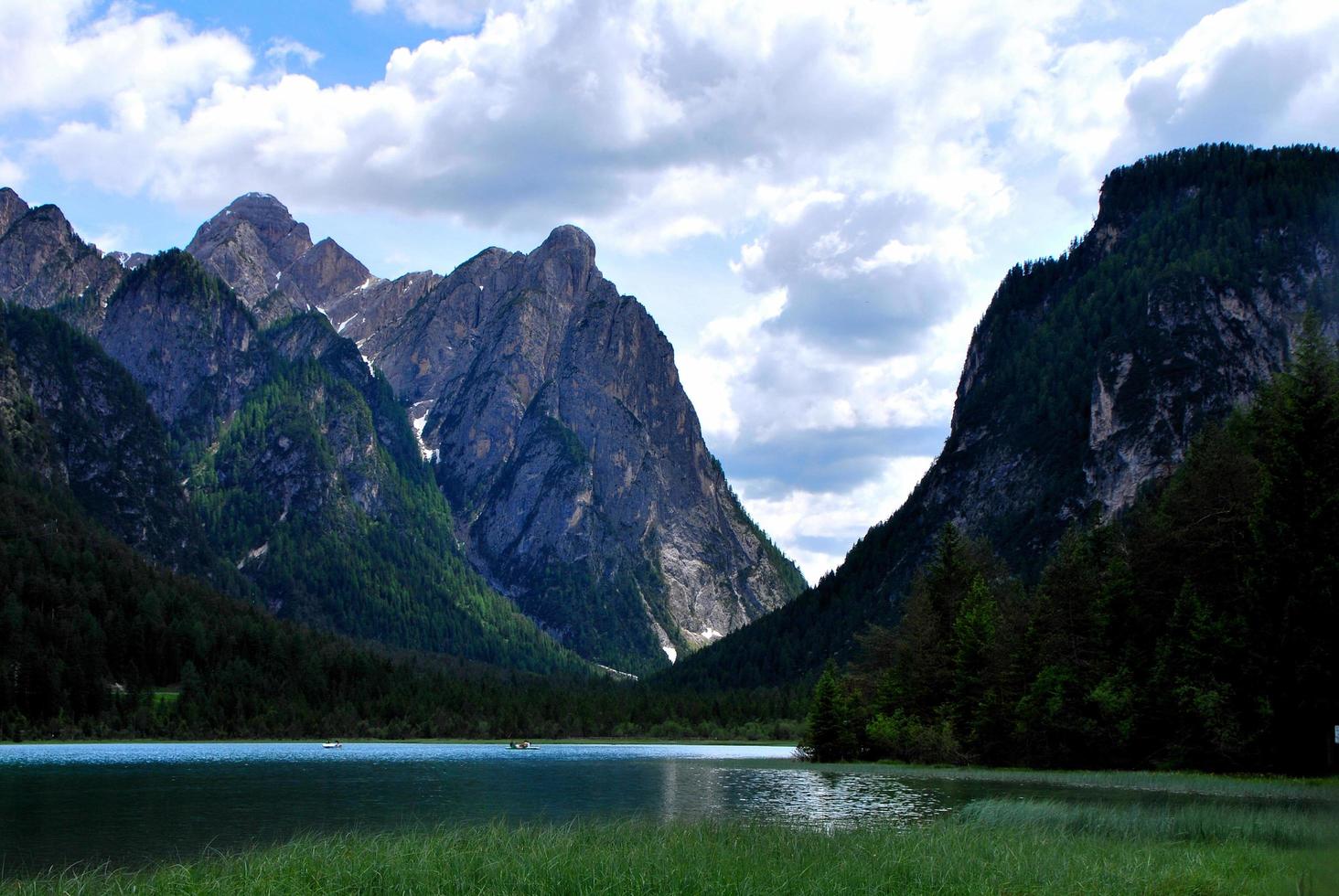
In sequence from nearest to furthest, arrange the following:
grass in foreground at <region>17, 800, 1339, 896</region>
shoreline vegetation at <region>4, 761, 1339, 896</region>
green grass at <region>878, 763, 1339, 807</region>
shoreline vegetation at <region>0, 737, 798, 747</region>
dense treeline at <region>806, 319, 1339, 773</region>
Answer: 1. grass in foreground at <region>17, 800, 1339, 896</region>
2. shoreline vegetation at <region>4, 761, 1339, 896</region>
3. green grass at <region>878, 763, 1339, 807</region>
4. dense treeline at <region>806, 319, 1339, 773</region>
5. shoreline vegetation at <region>0, 737, 798, 747</region>

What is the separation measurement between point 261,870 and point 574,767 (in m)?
83.2

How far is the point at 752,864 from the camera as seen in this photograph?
89.1 feet

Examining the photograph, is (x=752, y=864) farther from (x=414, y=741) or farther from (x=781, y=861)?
Result: (x=414, y=741)

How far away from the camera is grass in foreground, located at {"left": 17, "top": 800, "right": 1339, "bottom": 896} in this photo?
79.9 feet

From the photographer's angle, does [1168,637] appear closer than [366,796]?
No

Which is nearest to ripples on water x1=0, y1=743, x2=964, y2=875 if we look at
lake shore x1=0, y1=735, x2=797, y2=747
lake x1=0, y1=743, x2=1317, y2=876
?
lake x1=0, y1=743, x2=1317, y2=876

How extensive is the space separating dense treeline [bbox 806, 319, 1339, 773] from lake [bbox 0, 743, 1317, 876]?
8433 mm

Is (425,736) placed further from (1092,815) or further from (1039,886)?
(1039,886)

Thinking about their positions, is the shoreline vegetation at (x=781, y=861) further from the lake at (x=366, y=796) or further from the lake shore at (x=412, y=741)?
the lake shore at (x=412, y=741)

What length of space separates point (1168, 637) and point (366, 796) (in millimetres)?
47664

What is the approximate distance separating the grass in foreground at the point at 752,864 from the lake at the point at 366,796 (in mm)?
9070

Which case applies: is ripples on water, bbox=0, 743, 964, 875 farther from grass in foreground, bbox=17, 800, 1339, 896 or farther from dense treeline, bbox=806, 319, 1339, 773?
dense treeline, bbox=806, 319, 1339, 773

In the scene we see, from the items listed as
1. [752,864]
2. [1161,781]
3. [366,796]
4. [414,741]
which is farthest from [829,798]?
[414,741]

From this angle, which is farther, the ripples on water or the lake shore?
the lake shore
